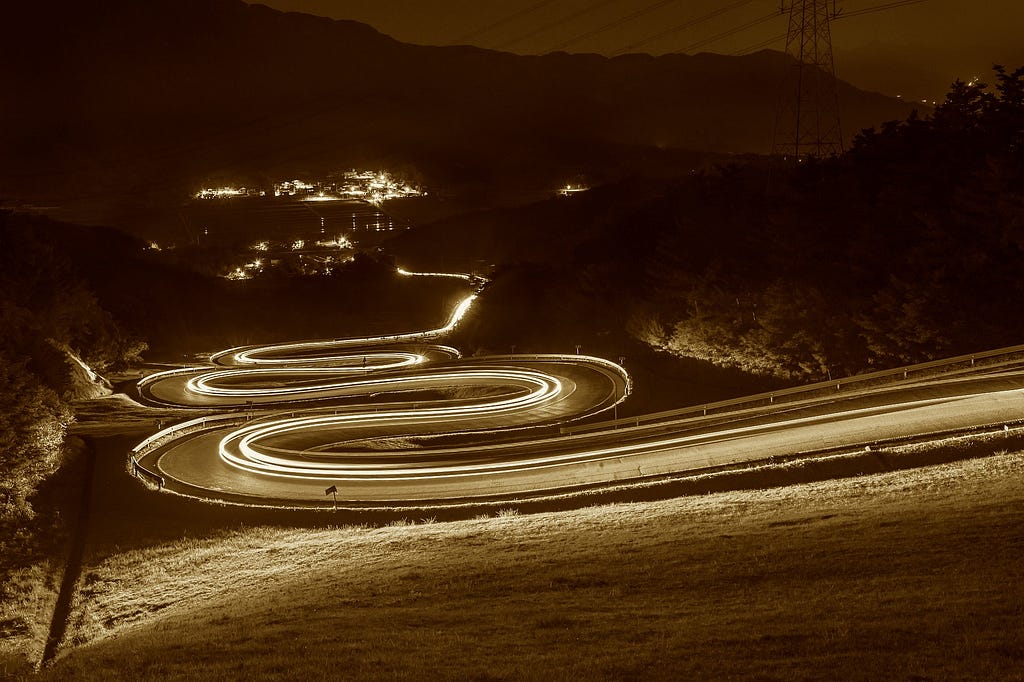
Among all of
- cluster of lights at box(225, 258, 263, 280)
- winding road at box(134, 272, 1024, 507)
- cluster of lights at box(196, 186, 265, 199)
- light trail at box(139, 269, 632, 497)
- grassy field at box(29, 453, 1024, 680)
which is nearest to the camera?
grassy field at box(29, 453, 1024, 680)

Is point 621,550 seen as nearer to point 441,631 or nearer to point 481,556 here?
point 481,556

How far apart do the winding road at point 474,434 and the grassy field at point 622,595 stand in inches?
238

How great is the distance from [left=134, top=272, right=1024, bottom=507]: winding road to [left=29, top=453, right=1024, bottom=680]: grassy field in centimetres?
605

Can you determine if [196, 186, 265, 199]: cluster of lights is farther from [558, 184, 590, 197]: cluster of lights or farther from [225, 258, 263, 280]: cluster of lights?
[558, 184, 590, 197]: cluster of lights

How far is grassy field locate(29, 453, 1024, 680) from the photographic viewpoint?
1021 cm

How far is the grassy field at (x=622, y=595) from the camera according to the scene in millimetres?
10211

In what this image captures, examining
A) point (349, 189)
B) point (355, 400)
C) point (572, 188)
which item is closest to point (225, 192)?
point (349, 189)

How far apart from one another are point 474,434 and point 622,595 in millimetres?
22288

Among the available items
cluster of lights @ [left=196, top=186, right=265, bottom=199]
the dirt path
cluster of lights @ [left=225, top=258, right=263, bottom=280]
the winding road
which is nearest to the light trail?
the winding road

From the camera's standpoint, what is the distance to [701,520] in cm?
1839

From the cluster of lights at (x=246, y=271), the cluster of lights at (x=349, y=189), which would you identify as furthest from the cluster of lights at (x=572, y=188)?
the cluster of lights at (x=246, y=271)

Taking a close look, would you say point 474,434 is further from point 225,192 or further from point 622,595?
point 225,192

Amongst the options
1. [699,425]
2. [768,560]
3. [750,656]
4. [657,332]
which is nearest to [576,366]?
[657,332]

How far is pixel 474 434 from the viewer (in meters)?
35.5
